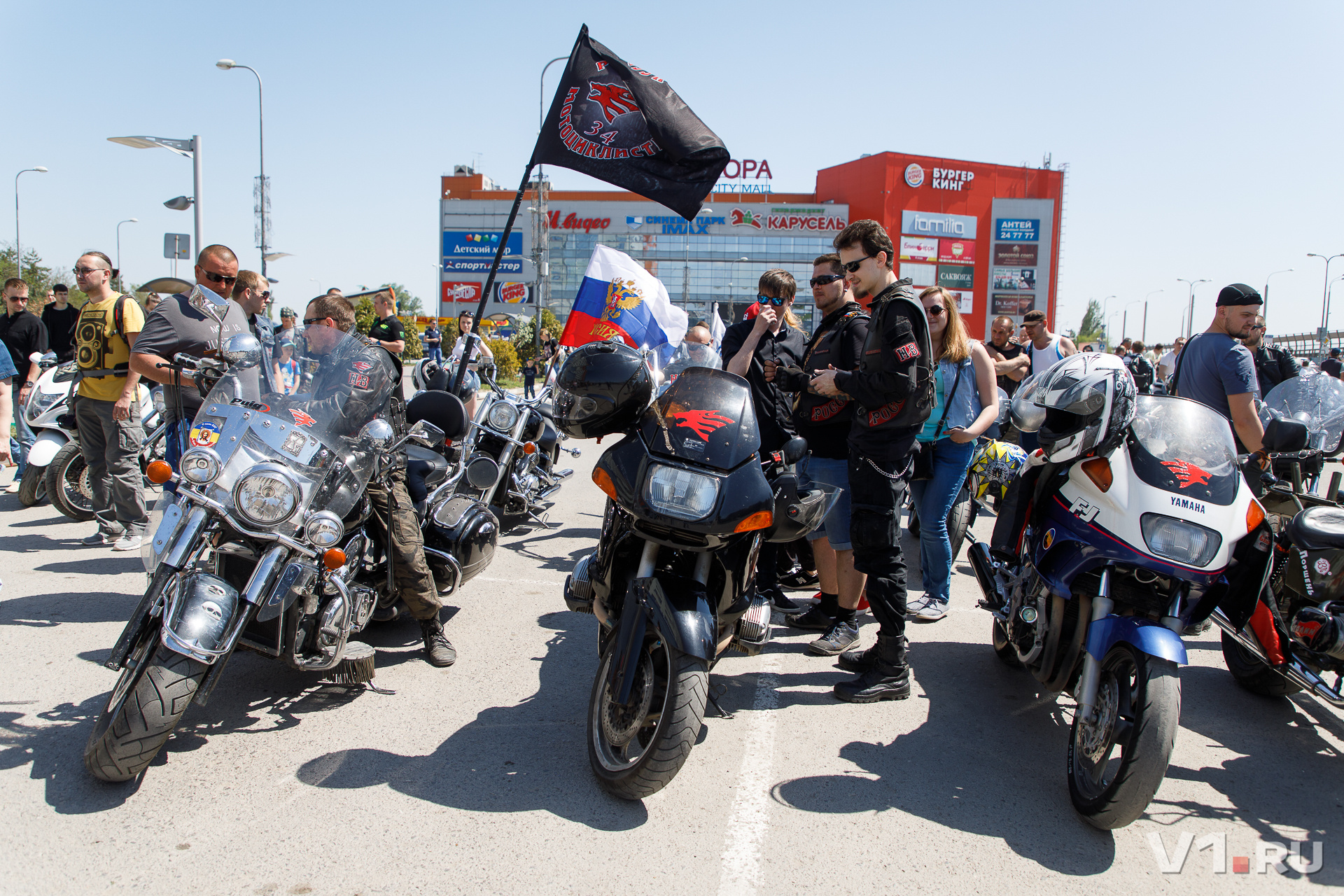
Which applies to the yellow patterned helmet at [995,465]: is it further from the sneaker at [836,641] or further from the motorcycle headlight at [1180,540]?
the motorcycle headlight at [1180,540]

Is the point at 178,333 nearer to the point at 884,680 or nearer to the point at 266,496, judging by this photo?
the point at 266,496

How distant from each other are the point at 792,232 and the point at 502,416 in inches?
2733

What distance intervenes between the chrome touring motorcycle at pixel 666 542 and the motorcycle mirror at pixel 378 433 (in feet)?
2.70

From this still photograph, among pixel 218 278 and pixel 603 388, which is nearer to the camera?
pixel 603 388

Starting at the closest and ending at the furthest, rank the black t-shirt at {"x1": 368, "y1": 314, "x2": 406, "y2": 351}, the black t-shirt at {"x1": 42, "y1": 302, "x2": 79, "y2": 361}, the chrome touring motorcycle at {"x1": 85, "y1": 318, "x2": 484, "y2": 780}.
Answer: the chrome touring motorcycle at {"x1": 85, "y1": 318, "x2": 484, "y2": 780} < the black t-shirt at {"x1": 368, "y1": 314, "x2": 406, "y2": 351} < the black t-shirt at {"x1": 42, "y1": 302, "x2": 79, "y2": 361}

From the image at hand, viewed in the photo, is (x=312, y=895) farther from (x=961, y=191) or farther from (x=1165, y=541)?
(x=961, y=191)

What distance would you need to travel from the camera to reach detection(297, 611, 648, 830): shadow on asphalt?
2682 millimetres

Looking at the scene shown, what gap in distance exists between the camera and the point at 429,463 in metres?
4.41

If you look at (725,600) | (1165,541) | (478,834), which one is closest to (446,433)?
(725,600)

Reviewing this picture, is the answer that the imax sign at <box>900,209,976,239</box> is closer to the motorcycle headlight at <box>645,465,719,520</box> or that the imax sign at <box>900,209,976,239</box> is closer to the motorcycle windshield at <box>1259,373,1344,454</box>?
the motorcycle windshield at <box>1259,373,1344,454</box>

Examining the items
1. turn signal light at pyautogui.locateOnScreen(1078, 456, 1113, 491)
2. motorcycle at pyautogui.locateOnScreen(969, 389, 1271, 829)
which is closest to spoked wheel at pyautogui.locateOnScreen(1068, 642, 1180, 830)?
motorcycle at pyautogui.locateOnScreen(969, 389, 1271, 829)

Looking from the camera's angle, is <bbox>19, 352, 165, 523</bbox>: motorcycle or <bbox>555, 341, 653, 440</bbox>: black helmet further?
<bbox>19, 352, 165, 523</bbox>: motorcycle

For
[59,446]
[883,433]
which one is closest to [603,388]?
[883,433]

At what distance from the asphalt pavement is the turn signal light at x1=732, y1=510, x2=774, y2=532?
0.91m
